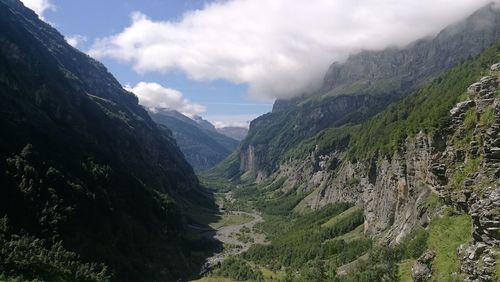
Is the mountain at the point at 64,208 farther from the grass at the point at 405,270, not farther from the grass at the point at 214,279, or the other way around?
the grass at the point at 405,270

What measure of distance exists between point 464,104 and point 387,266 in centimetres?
4652

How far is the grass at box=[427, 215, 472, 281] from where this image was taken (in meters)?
87.5

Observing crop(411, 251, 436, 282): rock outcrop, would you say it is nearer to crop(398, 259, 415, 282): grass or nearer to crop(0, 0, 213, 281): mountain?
crop(398, 259, 415, 282): grass

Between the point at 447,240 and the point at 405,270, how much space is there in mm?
15321

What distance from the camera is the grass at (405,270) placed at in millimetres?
106062

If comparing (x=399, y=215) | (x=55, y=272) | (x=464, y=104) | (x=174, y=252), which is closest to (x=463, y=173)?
(x=464, y=104)

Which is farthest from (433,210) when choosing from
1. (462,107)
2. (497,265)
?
(497,265)

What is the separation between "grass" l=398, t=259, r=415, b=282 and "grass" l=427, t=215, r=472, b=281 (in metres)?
7.47

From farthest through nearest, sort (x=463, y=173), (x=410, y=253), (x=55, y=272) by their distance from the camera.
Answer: (x=410, y=253) → (x=463, y=173) → (x=55, y=272)

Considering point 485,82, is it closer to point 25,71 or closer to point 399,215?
point 399,215

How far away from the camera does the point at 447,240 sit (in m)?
100

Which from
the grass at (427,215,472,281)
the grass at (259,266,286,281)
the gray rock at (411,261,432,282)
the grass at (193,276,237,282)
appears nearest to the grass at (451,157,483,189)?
the grass at (427,215,472,281)

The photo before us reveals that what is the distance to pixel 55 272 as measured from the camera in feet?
329

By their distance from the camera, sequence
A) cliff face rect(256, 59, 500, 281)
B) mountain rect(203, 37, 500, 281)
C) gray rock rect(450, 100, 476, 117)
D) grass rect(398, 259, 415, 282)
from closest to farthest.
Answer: cliff face rect(256, 59, 500, 281) → mountain rect(203, 37, 500, 281) → grass rect(398, 259, 415, 282) → gray rock rect(450, 100, 476, 117)
